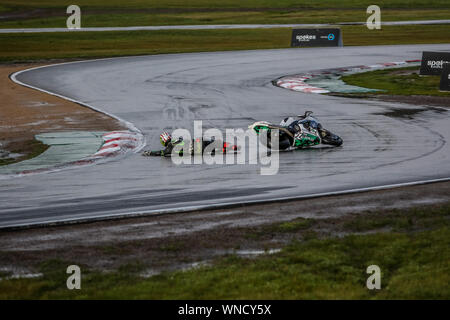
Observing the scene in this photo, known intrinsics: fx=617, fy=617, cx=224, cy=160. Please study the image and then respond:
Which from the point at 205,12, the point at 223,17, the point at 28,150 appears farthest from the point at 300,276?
the point at 205,12

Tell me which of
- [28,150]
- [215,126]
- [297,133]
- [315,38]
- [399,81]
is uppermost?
[315,38]

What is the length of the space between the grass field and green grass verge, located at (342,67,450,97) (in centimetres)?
3344

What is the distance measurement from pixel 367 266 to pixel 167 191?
637 cm

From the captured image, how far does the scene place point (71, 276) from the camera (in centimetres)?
928

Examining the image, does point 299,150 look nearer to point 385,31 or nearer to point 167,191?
point 167,191

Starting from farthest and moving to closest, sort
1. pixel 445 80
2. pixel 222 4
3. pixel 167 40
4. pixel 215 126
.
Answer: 1. pixel 222 4
2. pixel 167 40
3. pixel 445 80
4. pixel 215 126

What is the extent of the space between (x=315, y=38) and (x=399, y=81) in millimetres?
18524

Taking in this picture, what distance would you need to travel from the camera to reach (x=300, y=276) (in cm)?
909

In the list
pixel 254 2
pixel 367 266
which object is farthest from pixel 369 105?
pixel 254 2

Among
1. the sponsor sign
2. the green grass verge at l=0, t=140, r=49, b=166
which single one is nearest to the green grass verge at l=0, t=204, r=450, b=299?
the green grass verge at l=0, t=140, r=49, b=166

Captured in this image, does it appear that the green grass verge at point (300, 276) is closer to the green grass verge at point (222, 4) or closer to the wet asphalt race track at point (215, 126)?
the wet asphalt race track at point (215, 126)

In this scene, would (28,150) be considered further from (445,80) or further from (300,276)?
(445,80)

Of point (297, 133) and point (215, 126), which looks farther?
point (215, 126)

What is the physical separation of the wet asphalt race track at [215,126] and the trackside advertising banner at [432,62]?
6.68 meters
